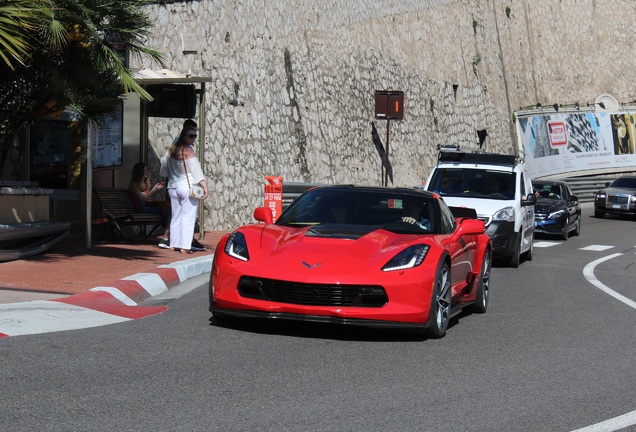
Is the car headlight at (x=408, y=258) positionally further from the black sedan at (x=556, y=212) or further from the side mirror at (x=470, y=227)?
the black sedan at (x=556, y=212)

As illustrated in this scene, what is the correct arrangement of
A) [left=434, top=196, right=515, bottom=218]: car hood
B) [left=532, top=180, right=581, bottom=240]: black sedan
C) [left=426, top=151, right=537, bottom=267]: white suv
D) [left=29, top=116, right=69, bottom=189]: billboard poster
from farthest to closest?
[left=532, top=180, right=581, bottom=240]: black sedan, [left=434, top=196, right=515, bottom=218]: car hood, [left=426, top=151, right=537, bottom=267]: white suv, [left=29, top=116, right=69, bottom=189]: billboard poster

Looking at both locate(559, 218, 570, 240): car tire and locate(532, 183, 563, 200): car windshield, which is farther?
locate(532, 183, 563, 200): car windshield

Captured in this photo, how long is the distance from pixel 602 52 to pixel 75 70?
5340 cm

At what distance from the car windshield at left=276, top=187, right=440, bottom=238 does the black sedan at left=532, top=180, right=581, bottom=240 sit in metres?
14.4

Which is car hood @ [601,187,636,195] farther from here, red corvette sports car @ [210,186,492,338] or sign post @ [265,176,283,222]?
red corvette sports car @ [210,186,492,338]

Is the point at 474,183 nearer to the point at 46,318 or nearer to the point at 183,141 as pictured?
the point at 183,141

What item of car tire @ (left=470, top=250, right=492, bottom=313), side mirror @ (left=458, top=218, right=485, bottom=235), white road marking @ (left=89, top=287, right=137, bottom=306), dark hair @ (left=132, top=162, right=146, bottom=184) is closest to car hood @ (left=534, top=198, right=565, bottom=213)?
dark hair @ (left=132, top=162, right=146, bottom=184)

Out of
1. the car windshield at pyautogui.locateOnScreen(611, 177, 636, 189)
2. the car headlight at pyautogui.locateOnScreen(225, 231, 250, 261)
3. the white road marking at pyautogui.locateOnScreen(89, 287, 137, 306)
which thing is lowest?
the white road marking at pyautogui.locateOnScreen(89, 287, 137, 306)

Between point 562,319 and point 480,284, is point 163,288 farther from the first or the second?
point 562,319

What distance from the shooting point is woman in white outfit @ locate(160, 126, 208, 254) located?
52.8 ft

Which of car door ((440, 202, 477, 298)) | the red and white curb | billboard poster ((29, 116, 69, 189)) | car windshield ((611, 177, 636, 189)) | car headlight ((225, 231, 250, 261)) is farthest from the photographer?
car windshield ((611, 177, 636, 189))

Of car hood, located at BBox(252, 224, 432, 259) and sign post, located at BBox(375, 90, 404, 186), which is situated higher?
sign post, located at BBox(375, 90, 404, 186)

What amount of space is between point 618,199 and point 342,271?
28.2 m

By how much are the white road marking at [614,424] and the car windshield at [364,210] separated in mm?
3664
